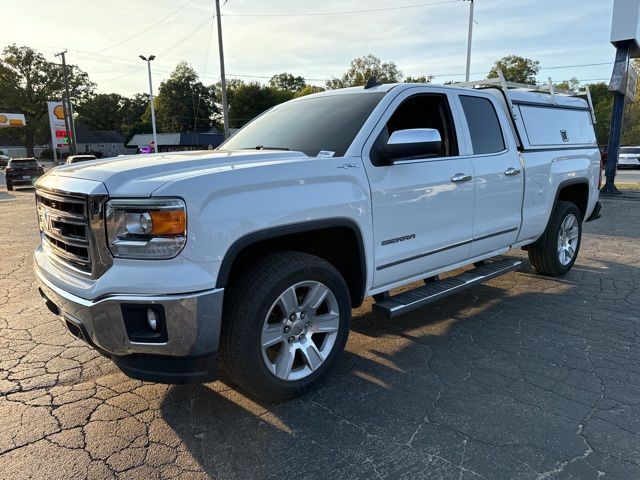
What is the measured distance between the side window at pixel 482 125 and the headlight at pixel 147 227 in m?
2.90

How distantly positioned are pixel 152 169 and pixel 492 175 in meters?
3.04

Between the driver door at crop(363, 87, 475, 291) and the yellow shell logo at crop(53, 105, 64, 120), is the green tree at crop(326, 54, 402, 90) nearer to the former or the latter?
the yellow shell logo at crop(53, 105, 64, 120)

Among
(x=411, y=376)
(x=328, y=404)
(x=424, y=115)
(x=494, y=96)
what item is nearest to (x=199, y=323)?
(x=328, y=404)

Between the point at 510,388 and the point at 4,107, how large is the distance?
3172 inches

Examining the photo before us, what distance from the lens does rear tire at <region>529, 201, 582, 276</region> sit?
223 inches

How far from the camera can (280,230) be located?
2.82 meters

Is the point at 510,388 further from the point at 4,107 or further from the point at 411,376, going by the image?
the point at 4,107

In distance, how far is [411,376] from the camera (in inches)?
136

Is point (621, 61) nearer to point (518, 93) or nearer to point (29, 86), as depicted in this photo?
point (518, 93)

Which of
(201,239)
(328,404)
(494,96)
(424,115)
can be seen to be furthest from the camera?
(494,96)

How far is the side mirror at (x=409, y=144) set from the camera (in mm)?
3309

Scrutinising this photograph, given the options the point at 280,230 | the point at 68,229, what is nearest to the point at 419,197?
the point at 280,230

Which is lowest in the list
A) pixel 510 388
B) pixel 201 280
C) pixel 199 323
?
pixel 510 388

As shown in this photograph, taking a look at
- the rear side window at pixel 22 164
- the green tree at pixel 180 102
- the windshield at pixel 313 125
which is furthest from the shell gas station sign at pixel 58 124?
the windshield at pixel 313 125
